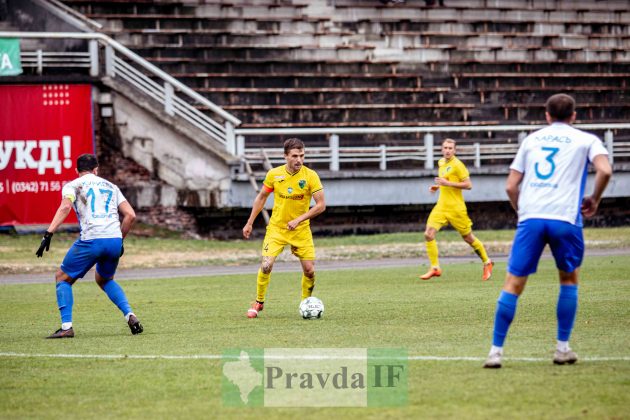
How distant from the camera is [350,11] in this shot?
36.0 m

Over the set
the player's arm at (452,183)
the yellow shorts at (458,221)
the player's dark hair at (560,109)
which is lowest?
the yellow shorts at (458,221)

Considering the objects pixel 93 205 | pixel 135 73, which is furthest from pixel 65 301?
pixel 135 73

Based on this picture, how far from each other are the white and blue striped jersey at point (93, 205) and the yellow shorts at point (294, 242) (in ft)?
7.51

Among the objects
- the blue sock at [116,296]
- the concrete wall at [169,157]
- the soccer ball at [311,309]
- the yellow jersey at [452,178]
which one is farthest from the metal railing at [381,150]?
the blue sock at [116,296]

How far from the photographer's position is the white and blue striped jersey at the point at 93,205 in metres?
12.0

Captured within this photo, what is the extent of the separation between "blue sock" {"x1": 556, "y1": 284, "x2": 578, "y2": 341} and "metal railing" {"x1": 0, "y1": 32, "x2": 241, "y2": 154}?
1874 centimetres

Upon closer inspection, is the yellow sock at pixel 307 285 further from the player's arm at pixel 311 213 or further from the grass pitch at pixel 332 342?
the player's arm at pixel 311 213

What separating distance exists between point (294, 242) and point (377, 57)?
20994mm

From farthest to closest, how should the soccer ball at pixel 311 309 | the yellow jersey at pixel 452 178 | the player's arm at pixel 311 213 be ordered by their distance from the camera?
the yellow jersey at pixel 452 178 → the player's arm at pixel 311 213 → the soccer ball at pixel 311 309

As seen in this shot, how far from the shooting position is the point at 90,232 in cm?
1206

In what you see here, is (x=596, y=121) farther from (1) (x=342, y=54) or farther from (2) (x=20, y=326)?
(2) (x=20, y=326)

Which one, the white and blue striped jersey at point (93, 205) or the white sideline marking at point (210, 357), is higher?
the white and blue striped jersey at point (93, 205)

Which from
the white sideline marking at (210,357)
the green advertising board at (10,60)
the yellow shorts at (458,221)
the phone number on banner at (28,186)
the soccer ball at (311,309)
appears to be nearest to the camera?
the white sideline marking at (210,357)

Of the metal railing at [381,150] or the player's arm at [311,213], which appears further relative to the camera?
the metal railing at [381,150]
